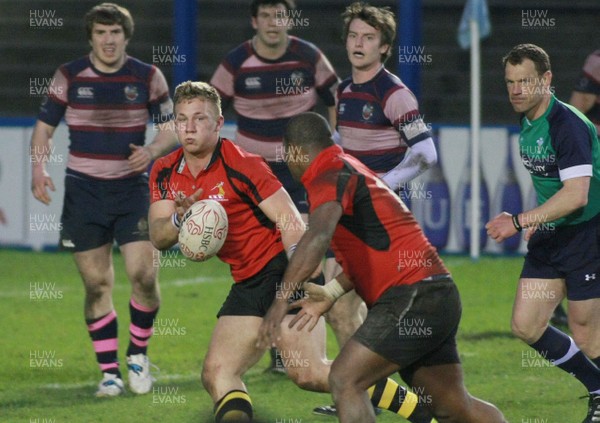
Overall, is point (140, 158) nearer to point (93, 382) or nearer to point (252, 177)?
point (93, 382)

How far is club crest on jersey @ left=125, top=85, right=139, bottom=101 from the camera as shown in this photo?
8.55 m

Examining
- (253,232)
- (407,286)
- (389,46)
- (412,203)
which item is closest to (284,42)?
(389,46)

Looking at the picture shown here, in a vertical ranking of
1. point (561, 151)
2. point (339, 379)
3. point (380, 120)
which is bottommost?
point (339, 379)

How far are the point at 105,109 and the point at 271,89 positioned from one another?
1.24 m

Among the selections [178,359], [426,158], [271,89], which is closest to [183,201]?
[426,158]

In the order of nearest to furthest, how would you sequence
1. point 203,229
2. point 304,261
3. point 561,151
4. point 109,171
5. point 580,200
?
point 304,261 → point 203,229 → point 580,200 → point 561,151 → point 109,171

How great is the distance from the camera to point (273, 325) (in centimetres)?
548

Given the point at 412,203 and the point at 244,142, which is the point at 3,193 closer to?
the point at 412,203

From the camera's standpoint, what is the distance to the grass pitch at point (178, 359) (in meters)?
7.76

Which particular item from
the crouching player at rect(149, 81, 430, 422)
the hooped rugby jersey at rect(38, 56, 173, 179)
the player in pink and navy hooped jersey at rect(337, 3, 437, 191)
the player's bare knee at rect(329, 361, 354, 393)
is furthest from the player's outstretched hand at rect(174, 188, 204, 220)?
the hooped rugby jersey at rect(38, 56, 173, 179)

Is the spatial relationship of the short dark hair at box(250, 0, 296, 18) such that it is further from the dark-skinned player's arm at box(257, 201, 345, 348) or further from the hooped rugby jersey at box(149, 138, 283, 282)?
the dark-skinned player's arm at box(257, 201, 345, 348)

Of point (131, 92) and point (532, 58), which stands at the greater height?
point (532, 58)

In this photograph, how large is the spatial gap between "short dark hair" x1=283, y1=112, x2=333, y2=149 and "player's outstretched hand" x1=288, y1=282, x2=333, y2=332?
645 mm

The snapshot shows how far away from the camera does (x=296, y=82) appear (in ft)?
30.0
